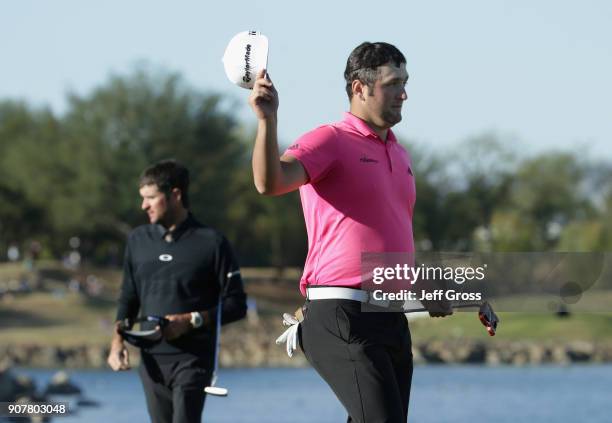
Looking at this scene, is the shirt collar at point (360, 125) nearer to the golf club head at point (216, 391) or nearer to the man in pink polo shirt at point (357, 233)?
the man in pink polo shirt at point (357, 233)

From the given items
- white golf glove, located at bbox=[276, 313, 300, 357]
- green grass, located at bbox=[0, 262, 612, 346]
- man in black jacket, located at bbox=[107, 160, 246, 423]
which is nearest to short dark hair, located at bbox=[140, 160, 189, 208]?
man in black jacket, located at bbox=[107, 160, 246, 423]

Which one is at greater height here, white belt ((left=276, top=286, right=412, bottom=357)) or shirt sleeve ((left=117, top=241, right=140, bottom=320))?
white belt ((left=276, top=286, right=412, bottom=357))

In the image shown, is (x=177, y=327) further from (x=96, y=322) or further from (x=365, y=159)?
(x=96, y=322)

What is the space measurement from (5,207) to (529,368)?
26.2 m

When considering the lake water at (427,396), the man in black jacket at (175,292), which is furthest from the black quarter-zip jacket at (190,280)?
the lake water at (427,396)

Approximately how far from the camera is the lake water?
26.5 m

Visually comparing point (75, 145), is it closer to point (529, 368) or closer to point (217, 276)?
point (529, 368)

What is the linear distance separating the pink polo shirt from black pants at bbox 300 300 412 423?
13cm

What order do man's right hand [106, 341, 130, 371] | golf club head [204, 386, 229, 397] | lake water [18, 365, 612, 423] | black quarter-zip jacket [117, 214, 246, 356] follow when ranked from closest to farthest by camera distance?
golf club head [204, 386, 229, 397]
man's right hand [106, 341, 130, 371]
black quarter-zip jacket [117, 214, 246, 356]
lake water [18, 365, 612, 423]

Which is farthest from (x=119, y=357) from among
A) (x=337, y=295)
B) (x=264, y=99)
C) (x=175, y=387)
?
(x=264, y=99)

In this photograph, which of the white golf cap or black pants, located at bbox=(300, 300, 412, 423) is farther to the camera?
black pants, located at bbox=(300, 300, 412, 423)

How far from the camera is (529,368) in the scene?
50312 millimetres

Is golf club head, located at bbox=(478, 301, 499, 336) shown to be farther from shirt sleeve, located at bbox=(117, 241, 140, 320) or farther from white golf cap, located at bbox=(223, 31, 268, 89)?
shirt sleeve, located at bbox=(117, 241, 140, 320)

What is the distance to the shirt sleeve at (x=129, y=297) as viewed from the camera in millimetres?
7652
